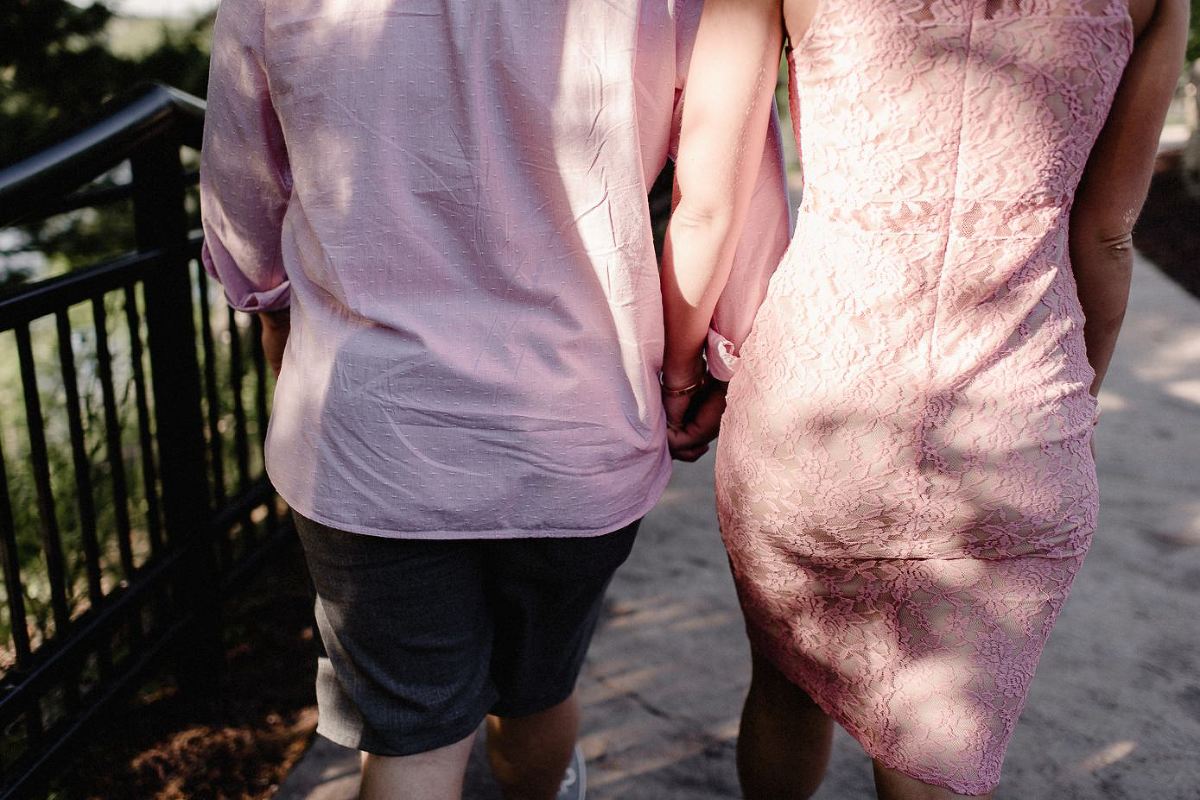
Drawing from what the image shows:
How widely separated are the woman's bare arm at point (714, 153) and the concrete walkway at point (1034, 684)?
1345 millimetres

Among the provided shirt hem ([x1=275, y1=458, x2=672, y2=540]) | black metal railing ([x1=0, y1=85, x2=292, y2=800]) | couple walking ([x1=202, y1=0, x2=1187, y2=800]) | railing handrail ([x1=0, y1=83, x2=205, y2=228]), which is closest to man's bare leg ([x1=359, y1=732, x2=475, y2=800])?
couple walking ([x1=202, y1=0, x2=1187, y2=800])

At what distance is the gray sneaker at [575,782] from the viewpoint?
2.37 meters

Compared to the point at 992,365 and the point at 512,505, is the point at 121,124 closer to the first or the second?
the point at 512,505

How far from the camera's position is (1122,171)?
1437 mm

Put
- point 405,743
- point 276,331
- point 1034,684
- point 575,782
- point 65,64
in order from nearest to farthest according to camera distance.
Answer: point 405,743 → point 276,331 → point 575,782 → point 1034,684 → point 65,64

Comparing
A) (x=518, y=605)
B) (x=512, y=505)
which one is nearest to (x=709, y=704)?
(x=518, y=605)

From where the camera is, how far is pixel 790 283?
149 cm

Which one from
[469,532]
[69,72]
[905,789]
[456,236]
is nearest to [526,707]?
[469,532]

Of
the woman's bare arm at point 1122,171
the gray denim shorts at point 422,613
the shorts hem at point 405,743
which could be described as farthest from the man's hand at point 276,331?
the woman's bare arm at point 1122,171

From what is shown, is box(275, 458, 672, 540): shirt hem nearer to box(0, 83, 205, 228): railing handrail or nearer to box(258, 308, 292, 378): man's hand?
box(258, 308, 292, 378): man's hand

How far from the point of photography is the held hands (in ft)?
5.72

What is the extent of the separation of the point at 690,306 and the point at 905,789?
2.68 ft

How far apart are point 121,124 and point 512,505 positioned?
1233 millimetres

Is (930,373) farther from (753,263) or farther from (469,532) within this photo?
(469,532)
